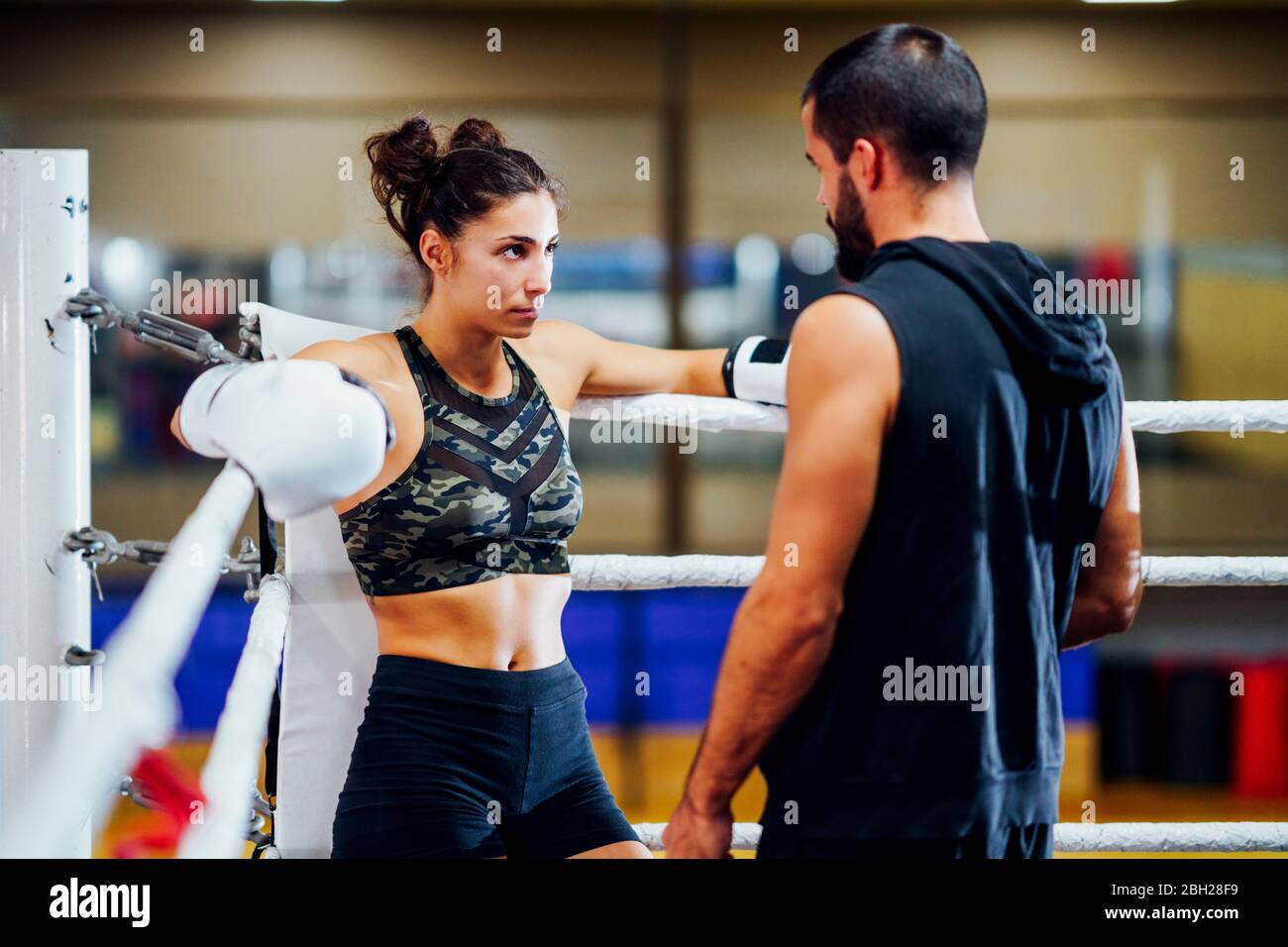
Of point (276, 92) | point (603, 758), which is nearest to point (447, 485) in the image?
point (276, 92)

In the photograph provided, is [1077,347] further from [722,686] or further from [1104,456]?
[722,686]

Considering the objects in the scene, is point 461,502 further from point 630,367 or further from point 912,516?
point 912,516

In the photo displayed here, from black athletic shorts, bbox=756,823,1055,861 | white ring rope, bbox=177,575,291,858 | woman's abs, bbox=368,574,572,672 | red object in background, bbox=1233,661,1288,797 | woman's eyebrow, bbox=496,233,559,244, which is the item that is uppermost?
woman's eyebrow, bbox=496,233,559,244

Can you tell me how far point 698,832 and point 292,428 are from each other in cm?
50

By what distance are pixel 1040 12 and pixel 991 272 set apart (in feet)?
2.11

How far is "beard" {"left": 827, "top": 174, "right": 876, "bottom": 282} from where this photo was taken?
36.2 inches

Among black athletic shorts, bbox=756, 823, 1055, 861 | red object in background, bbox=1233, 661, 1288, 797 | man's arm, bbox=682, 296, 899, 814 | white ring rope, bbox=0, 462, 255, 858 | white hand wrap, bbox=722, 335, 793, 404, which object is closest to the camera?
white ring rope, bbox=0, 462, 255, 858

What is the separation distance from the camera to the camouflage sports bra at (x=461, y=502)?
105 centimetres

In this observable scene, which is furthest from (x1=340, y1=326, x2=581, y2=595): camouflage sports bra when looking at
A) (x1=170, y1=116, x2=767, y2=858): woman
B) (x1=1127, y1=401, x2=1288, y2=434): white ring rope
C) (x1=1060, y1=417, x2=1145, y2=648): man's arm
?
(x1=1127, y1=401, x2=1288, y2=434): white ring rope

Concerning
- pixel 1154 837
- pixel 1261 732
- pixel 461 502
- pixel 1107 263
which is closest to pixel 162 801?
pixel 461 502

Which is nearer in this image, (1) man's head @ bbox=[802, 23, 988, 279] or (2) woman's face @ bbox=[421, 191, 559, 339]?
(1) man's head @ bbox=[802, 23, 988, 279]

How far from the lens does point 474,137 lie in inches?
43.1

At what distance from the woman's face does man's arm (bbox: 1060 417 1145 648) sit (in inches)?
24.3

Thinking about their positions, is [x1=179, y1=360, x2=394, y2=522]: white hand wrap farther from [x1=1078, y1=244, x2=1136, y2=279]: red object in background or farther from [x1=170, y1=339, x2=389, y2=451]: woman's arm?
[x1=1078, y1=244, x2=1136, y2=279]: red object in background
